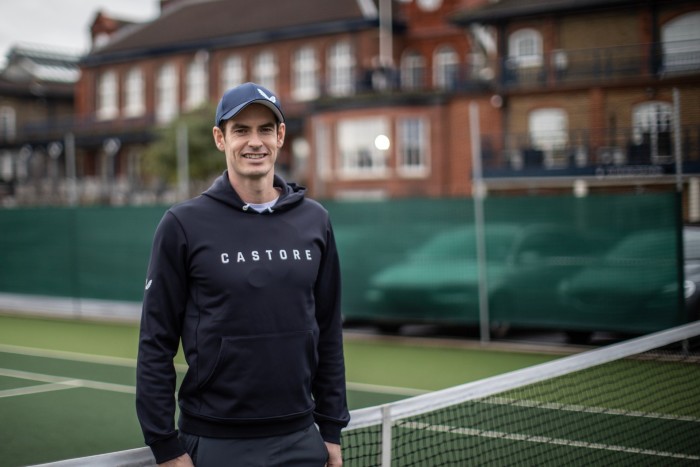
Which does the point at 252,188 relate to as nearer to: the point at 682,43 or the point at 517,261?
the point at 517,261

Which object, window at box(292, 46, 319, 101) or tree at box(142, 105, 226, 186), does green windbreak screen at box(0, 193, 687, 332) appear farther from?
window at box(292, 46, 319, 101)

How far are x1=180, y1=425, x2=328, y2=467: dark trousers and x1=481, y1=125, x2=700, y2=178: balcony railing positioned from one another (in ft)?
58.8

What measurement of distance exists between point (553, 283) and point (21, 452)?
7906 mm

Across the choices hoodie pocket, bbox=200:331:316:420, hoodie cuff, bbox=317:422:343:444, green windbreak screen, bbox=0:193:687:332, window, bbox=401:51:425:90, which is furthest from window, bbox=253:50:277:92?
hoodie pocket, bbox=200:331:316:420

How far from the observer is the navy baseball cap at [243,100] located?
311 centimetres

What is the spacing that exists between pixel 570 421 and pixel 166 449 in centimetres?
533

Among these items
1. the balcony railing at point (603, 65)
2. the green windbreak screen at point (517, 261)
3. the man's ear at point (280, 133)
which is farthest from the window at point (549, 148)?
the man's ear at point (280, 133)

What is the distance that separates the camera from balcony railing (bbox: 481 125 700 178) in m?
21.3

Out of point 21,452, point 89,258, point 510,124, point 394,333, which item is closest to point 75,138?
point 510,124

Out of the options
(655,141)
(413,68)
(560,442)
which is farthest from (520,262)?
(413,68)

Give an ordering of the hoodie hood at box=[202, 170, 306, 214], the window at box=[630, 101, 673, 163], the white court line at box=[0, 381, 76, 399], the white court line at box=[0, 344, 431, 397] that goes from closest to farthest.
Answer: the hoodie hood at box=[202, 170, 306, 214], the white court line at box=[0, 381, 76, 399], the white court line at box=[0, 344, 431, 397], the window at box=[630, 101, 673, 163]

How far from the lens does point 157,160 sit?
37.8 metres

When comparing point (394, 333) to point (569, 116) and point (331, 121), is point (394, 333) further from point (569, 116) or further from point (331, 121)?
point (331, 121)

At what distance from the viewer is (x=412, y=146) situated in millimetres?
36219
